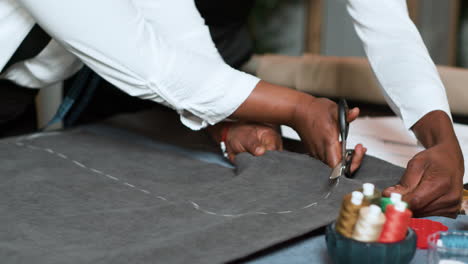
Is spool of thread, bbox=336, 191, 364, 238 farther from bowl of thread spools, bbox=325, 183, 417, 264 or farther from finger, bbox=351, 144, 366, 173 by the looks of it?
finger, bbox=351, 144, 366, 173

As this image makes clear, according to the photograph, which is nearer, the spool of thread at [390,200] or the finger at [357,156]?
the spool of thread at [390,200]

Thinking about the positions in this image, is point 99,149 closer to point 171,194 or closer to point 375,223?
point 171,194

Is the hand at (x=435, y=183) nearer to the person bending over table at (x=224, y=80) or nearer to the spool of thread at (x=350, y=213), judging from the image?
the person bending over table at (x=224, y=80)

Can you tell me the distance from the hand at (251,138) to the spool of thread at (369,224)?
0.46 m

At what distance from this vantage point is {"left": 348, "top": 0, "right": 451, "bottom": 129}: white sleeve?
97 centimetres

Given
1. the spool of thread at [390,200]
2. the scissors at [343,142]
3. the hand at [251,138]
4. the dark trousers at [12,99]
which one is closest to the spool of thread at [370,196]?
the spool of thread at [390,200]

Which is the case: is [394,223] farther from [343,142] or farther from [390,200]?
[343,142]

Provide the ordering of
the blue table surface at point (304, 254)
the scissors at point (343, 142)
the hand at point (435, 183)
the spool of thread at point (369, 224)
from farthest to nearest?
the scissors at point (343, 142) < the hand at point (435, 183) < the blue table surface at point (304, 254) < the spool of thread at point (369, 224)

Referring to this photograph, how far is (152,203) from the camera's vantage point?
0.73 m

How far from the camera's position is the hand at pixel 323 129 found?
34.4 inches

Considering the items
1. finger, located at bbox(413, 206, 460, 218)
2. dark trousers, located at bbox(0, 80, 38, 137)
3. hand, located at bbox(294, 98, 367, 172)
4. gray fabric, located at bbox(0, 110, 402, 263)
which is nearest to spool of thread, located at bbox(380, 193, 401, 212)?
gray fabric, located at bbox(0, 110, 402, 263)

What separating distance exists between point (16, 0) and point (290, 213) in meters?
0.56

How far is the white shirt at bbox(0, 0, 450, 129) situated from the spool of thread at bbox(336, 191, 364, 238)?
38 centimetres

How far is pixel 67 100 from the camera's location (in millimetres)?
1178
